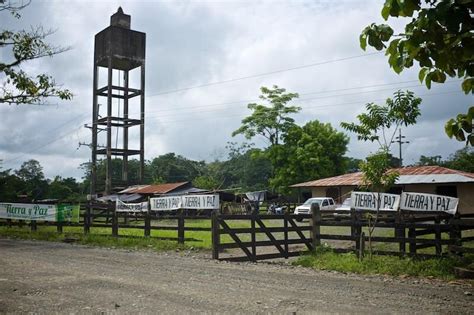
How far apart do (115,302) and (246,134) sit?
51.9 m

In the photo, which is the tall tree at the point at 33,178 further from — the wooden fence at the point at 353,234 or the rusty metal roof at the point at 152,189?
the wooden fence at the point at 353,234

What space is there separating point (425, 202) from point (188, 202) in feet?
29.6

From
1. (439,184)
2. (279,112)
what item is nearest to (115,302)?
(439,184)

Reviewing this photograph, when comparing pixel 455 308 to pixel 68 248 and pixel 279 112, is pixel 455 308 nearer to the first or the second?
pixel 68 248

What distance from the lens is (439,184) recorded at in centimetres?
3438

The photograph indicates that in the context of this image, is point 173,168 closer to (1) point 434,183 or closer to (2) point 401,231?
(1) point 434,183

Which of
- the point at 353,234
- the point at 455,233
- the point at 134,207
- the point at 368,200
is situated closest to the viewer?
the point at 455,233

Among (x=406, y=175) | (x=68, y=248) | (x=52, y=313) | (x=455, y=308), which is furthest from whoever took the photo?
(x=406, y=175)

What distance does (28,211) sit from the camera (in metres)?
24.4

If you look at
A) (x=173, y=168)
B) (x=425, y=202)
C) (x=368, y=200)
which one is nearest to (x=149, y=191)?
(x=368, y=200)

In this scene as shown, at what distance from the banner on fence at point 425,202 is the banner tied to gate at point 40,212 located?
50.2 ft

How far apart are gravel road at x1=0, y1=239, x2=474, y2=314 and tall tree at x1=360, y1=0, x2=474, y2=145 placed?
144 inches

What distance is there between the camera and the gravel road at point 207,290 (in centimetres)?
697

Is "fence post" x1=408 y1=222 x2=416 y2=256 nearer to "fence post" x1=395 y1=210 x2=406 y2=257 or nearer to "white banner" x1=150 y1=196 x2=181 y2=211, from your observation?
"fence post" x1=395 y1=210 x2=406 y2=257
